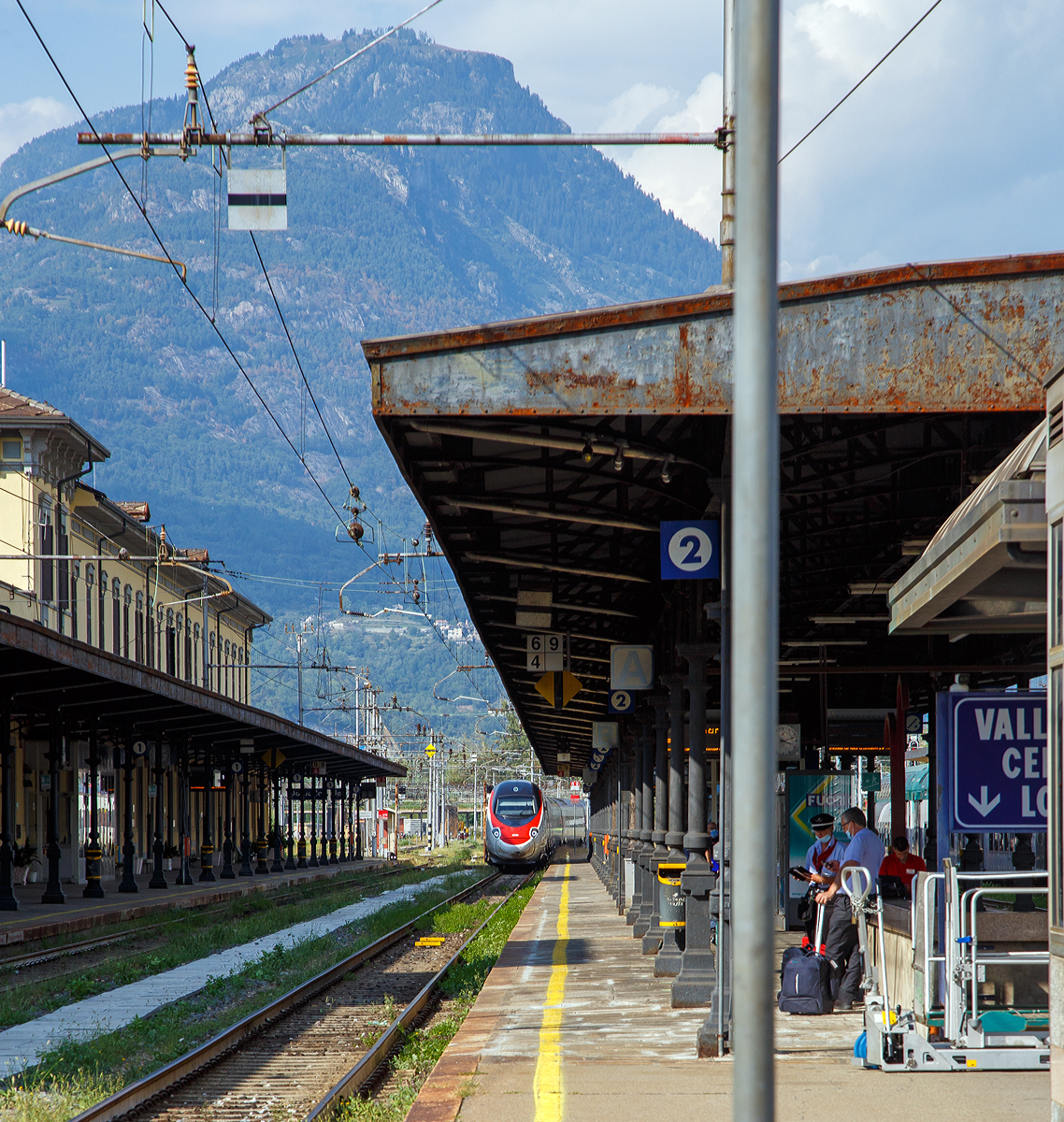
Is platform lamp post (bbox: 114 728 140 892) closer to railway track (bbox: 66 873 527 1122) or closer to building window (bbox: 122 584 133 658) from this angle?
building window (bbox: 122 584 133 658)

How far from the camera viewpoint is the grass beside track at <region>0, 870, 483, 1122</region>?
9516 millimetres

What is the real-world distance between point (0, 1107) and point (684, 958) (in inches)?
232

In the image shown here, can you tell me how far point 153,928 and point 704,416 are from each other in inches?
744

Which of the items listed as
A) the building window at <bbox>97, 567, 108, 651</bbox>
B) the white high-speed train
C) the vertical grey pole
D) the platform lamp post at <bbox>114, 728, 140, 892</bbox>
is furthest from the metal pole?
the white high-speed train

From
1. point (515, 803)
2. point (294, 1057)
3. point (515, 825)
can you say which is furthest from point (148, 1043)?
point (515, 803)

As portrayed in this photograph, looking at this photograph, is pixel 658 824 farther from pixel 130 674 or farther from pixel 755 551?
pixel 755 551

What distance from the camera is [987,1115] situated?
7691 mm

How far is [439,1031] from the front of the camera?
523 inches

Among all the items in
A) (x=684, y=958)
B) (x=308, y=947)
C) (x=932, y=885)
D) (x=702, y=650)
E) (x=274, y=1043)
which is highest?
(x=702, y=650)

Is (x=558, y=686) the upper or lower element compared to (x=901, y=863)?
upper

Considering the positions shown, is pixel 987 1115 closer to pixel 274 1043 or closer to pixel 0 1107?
pixel 0 1107

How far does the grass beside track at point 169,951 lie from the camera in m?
15.7

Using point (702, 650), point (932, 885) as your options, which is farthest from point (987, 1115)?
point (702, 650)

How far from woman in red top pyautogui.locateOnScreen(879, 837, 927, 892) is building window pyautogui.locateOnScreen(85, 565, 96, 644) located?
113 ft
